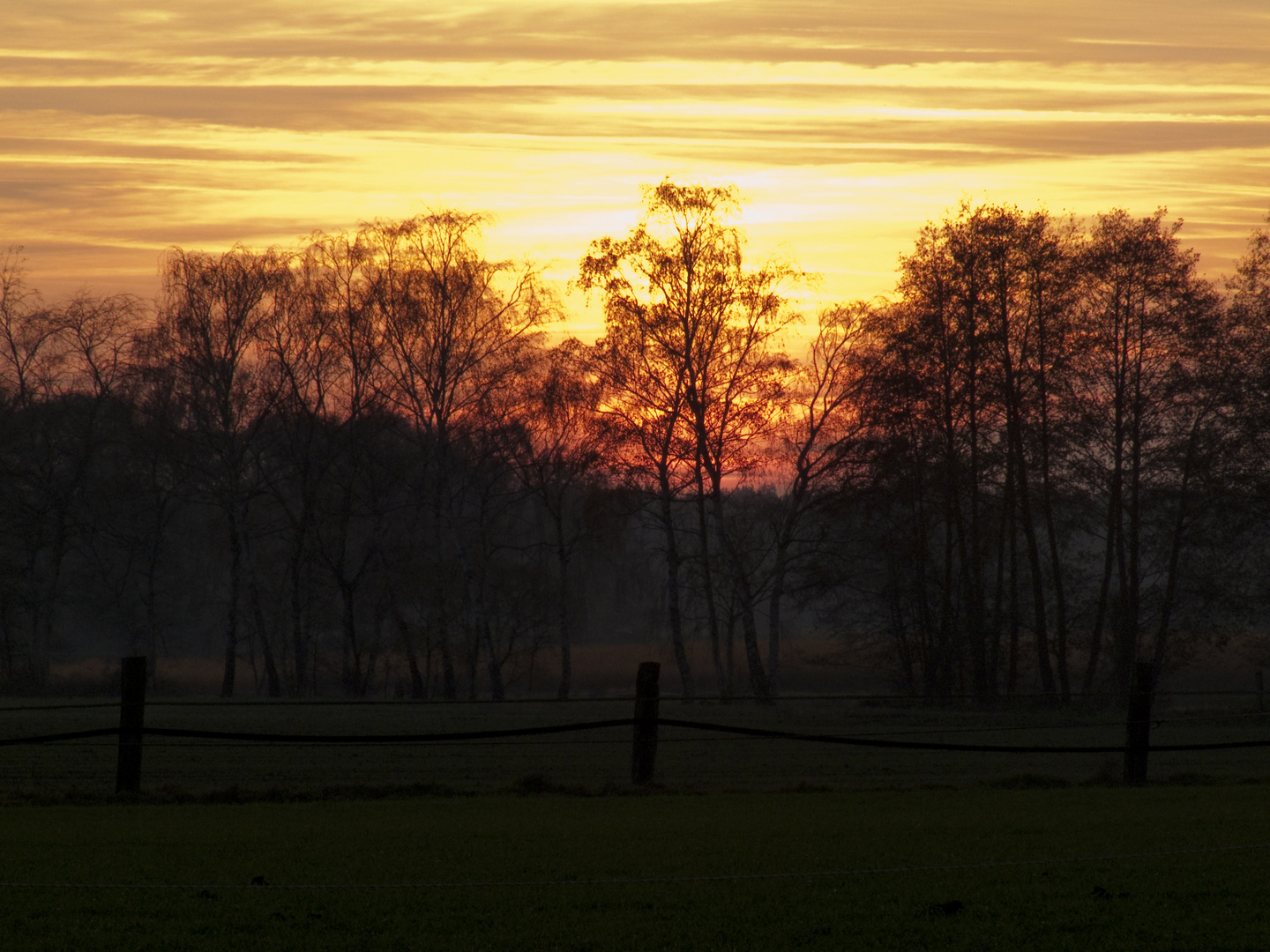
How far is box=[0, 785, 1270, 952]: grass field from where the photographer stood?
6141 mm

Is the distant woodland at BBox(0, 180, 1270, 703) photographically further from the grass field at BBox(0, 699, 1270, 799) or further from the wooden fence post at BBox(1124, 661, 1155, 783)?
the wooden fence post at BBox(1124, 661, 1155, 783)

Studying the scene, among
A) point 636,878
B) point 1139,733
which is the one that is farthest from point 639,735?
point 636,878

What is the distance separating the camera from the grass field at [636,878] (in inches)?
242

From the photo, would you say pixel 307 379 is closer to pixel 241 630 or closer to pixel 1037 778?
pixel 1037 778

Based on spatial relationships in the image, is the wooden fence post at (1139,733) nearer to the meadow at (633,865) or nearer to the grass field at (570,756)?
the meadow at (633,865)

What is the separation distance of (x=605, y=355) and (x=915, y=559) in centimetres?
1199

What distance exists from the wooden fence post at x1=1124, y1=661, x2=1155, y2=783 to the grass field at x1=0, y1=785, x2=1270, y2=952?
2.78 metres

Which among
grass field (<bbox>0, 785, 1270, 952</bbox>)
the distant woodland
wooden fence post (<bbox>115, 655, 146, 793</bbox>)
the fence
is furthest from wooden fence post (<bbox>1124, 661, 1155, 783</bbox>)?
the distant woodland

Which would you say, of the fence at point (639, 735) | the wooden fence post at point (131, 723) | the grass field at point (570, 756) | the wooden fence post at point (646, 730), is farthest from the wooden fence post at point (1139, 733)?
the wooden fence post at point (131, 723)

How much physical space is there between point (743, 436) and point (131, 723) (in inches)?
1163

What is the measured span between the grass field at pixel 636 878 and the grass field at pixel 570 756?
2.06 meters

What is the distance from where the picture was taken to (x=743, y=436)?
134ft

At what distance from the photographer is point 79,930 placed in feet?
20.1

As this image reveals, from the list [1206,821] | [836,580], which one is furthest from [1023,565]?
[1206,821]
